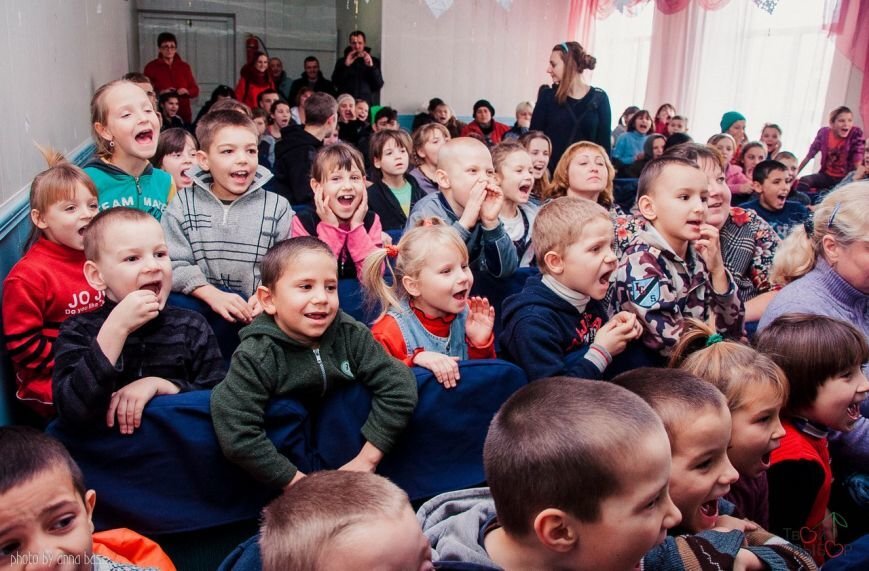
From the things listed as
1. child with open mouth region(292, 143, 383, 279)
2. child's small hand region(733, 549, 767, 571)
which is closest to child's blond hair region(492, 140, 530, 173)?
child with open mouth region(292, 143, 383, 279)

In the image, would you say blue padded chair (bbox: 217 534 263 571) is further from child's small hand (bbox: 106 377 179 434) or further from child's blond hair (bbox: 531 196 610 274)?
child's blond hair (bbox: 531 196 610 274)

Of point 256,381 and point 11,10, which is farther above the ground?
point 11,10

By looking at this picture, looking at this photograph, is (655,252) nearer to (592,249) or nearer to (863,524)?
(592,249)

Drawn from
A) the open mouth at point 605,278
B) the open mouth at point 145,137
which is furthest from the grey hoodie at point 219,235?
the open mouth at point 605,278

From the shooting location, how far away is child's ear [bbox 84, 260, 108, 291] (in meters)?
1.96

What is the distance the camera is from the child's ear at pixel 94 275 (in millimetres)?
1965

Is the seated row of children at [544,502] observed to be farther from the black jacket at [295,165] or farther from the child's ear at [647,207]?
the black jacket at [295,165]

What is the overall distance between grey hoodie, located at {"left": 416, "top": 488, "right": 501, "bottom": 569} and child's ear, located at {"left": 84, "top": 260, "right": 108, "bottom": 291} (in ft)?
3.78

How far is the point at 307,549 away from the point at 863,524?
66.0 inches

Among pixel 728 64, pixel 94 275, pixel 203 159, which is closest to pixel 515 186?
pixel 203 159

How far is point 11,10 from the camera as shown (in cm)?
266

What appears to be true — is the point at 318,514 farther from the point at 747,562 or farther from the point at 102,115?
the point at 102,115

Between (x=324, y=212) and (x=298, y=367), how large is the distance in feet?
4.23

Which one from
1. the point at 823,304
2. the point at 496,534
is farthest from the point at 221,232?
the point at 823,304
